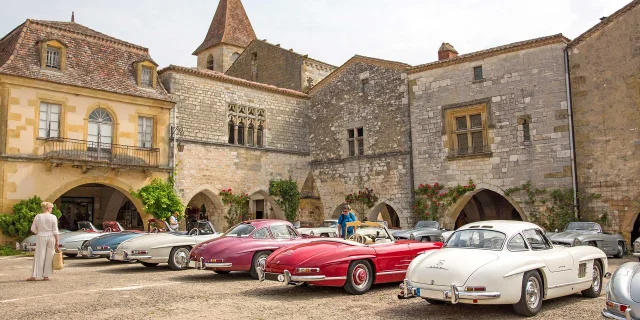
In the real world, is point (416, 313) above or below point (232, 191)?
below

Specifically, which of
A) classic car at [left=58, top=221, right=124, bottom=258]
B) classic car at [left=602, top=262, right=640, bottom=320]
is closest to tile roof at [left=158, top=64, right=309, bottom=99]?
classic car at [left=58, top=221, right=124, bottom=258]

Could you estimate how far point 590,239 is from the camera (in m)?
14.1

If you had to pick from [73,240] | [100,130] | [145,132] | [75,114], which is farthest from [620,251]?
[75,114]

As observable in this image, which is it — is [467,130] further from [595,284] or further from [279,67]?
[595,284]

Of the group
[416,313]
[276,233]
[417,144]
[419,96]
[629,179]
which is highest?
[419,96]

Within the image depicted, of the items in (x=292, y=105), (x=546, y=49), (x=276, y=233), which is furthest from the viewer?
(x=292, y=105)

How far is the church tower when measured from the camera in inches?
1411

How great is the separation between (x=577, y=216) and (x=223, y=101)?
13.8 m

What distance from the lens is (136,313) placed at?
700cm

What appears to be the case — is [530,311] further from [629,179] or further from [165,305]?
[629,179]

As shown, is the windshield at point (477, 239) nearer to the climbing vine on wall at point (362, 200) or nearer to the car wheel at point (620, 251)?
the car wheel at point (620, 251)

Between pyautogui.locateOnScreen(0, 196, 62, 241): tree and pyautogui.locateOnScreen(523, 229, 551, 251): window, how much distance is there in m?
15.2

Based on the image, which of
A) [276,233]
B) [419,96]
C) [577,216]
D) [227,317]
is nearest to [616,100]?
[577,216]

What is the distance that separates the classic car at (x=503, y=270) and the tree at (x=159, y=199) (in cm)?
1431
